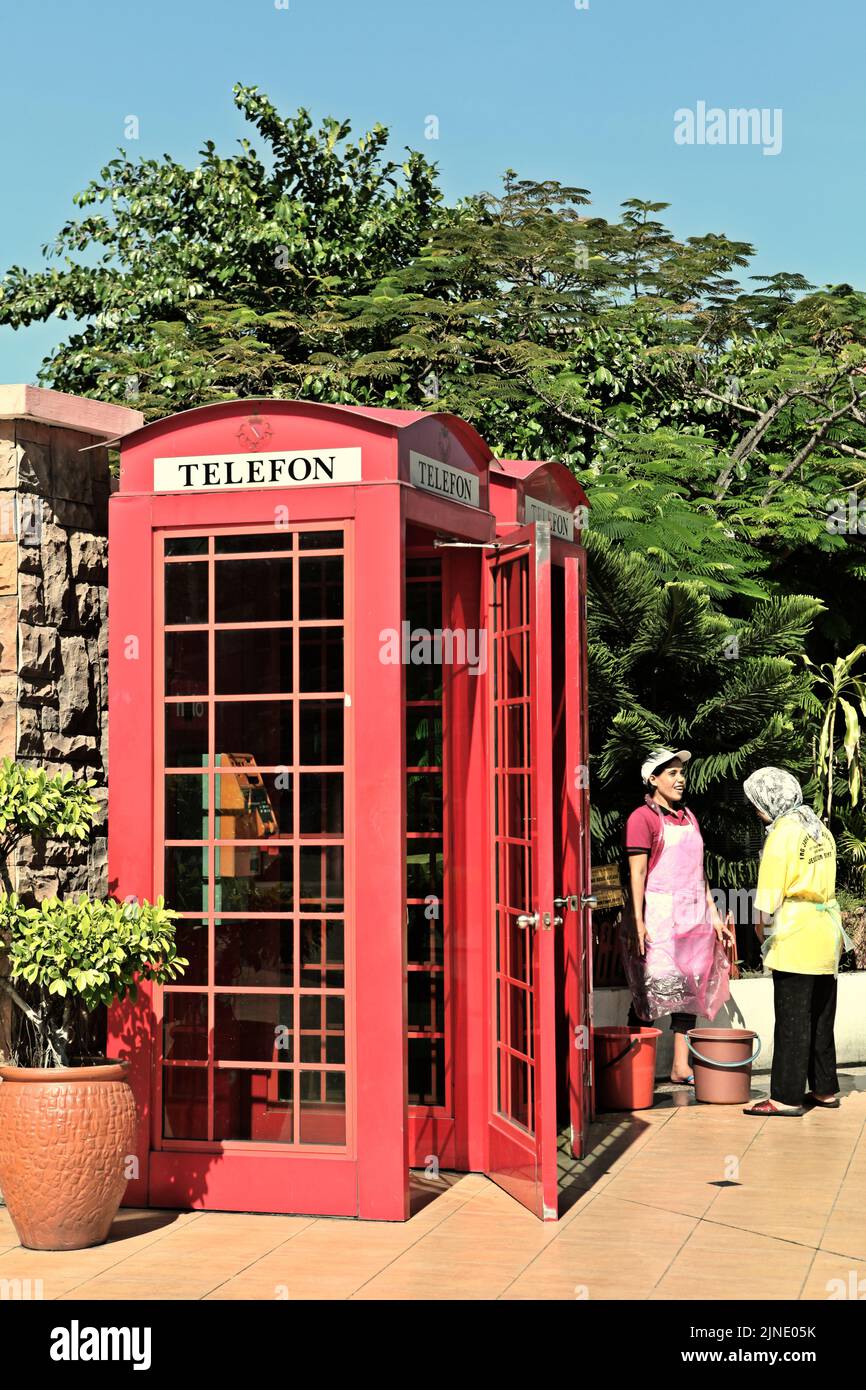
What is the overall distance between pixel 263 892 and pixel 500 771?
1254mm

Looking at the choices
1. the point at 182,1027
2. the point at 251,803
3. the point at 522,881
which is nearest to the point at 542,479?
the point at 522,881

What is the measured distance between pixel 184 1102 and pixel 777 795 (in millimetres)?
3763

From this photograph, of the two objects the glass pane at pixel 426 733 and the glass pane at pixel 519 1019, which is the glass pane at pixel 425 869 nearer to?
the glass pane at pixel 426 733

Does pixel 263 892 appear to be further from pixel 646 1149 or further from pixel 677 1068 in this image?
pixel 677 1068

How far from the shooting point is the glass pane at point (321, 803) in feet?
22.6

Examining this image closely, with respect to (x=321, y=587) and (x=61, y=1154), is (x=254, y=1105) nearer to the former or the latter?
(x=61, y=1154)

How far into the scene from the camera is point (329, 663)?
6.89 m

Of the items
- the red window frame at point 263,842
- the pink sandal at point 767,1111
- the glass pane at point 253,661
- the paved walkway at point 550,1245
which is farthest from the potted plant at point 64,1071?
the pink sandal at point 767,1111

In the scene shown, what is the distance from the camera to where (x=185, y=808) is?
7.08 m

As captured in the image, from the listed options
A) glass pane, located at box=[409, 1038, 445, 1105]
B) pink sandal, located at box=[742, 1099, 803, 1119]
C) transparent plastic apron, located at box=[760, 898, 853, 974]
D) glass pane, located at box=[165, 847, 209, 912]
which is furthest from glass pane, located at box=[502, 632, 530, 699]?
pink sandal, located at box=[742, 1099, 803, 1119]

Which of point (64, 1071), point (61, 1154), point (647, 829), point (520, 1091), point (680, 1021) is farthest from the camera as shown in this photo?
point (680, 1021)

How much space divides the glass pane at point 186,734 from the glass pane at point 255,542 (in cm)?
65

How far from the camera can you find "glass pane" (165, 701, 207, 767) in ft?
23.1
